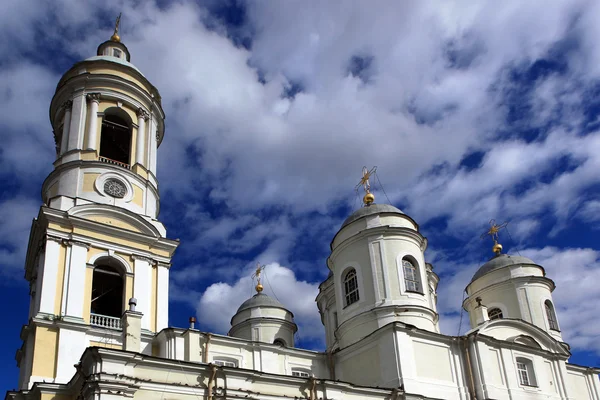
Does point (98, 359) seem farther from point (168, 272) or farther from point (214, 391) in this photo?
point (168, 272)

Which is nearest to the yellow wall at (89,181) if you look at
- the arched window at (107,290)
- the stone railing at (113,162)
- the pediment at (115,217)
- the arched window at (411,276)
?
the stone railing at (113,162)

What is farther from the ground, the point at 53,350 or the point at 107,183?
the point at 107,183

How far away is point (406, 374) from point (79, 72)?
702 inches

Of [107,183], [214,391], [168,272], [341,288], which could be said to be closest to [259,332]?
[341,288]

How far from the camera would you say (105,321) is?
69.9ft

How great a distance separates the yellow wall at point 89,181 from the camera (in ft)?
78.1

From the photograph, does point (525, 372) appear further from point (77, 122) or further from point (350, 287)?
point (77, 122)

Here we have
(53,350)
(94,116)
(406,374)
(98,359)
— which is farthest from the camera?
(94,116)

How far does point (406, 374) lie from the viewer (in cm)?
2181

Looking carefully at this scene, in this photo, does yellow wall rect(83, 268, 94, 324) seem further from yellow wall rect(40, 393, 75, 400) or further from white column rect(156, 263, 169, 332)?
yellow wall rect(40, 393, 75, 400)

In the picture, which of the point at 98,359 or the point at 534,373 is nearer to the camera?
the point at 98,359

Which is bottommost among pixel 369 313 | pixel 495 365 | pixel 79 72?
pixel 495 365

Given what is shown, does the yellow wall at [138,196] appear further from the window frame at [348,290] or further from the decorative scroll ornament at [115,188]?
the window frame at [348,290]

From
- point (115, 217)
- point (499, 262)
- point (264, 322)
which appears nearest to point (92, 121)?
point (115, 217)
